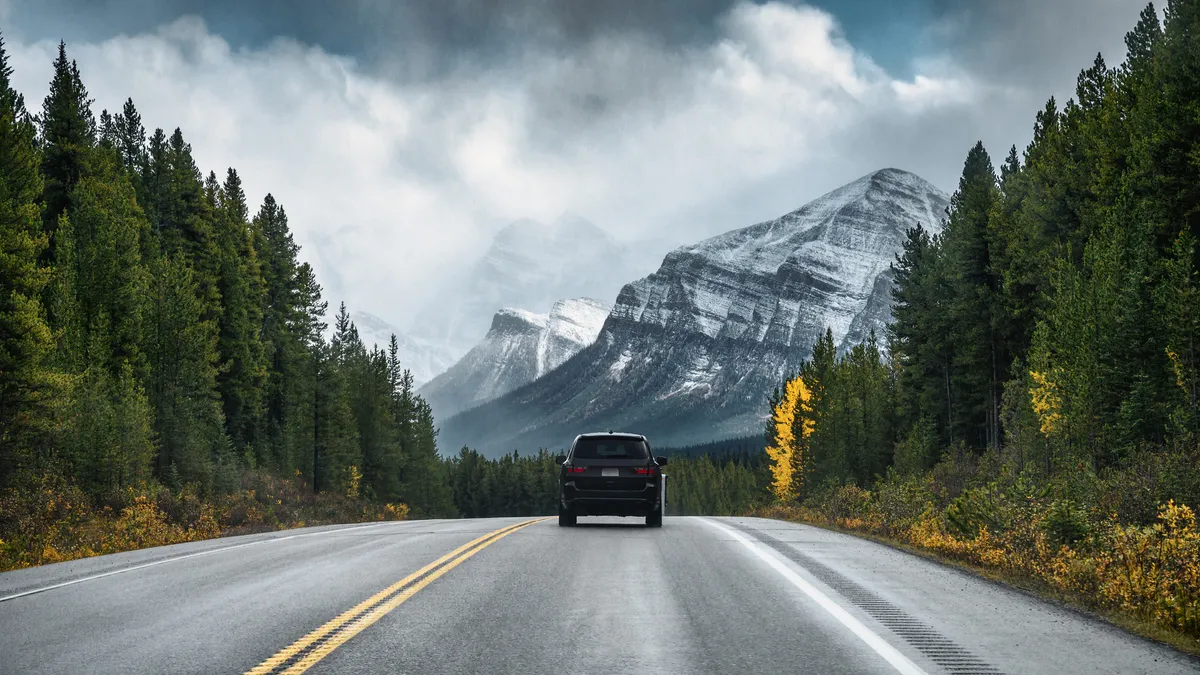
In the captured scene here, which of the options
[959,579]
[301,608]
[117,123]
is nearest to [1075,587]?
[959,579]

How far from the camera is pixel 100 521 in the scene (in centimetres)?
2184

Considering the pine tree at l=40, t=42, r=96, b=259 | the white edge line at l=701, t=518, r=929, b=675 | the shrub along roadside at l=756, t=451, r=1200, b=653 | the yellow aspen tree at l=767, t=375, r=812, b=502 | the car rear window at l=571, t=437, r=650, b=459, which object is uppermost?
the pine tree at l=40, t=42, r=96, b=259

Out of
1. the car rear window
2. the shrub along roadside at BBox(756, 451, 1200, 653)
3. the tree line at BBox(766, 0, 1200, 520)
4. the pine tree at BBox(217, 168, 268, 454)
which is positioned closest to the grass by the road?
the shrub along roadside at BBox(756, 451, 1200, 653)

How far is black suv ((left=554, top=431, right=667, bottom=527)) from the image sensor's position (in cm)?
1830

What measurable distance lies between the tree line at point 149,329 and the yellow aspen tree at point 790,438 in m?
31.5

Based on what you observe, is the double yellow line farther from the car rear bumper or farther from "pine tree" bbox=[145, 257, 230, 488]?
"pine tree" bbox=[145, 257, 230, 488]

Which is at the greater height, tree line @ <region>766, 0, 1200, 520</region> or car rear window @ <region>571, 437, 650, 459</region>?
tree line @ <region>766, 0, 1200, 520</region>

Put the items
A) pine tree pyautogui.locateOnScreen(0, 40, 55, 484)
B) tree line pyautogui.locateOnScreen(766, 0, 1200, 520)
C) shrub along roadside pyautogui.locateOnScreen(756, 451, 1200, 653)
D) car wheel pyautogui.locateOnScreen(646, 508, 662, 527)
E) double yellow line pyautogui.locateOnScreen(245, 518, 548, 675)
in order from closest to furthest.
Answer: double yellow line pyautogui.locateOnScreen(245, 518, 548, 675), shrub along roadside pyautogui.locateOnScreen(756, 451, 1200, 653), car wheel pyautogui.locateOnScreen(646, 508, 662, 527), pine tree pyautogui.locateOnScreen(0, 40, 55, 484), tree line pyautogui.locateOnScreen(766, 0, 1200, 520)

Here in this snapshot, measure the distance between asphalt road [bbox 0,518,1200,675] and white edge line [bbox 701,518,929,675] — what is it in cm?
3

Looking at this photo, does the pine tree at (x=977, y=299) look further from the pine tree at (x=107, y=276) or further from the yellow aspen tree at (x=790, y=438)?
the pine tree at (x=107, y=276)

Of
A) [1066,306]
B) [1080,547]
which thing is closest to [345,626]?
[1080,547]

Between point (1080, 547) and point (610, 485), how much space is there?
29.4ft

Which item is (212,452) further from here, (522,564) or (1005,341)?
(1005,341)

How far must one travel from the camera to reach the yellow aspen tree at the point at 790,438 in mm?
63719
